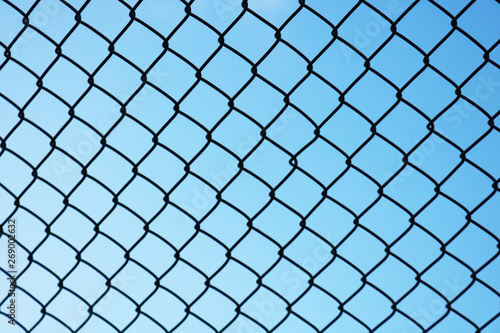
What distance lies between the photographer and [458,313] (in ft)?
7.78

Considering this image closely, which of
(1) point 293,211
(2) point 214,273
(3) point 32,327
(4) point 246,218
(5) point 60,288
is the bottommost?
(3) point 32,327

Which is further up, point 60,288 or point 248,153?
point 248,153

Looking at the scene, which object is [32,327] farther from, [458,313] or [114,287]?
[458,313]

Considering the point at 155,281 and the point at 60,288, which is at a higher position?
the point at 155,281

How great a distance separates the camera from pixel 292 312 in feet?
7.97

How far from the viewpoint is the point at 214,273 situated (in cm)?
243

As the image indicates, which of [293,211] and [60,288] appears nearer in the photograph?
[293,211]

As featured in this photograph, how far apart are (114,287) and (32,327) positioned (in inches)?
17.6

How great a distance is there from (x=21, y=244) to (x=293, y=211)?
1.17m

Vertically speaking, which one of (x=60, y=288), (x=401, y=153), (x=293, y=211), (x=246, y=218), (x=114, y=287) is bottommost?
(x=60, y=288)

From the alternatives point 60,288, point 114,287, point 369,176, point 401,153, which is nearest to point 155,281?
point 114,287

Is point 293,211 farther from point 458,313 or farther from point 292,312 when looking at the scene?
point 458,313

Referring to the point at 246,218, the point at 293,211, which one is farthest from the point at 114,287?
the point at 293,211

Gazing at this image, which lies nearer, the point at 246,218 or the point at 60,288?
the point at 246,218
